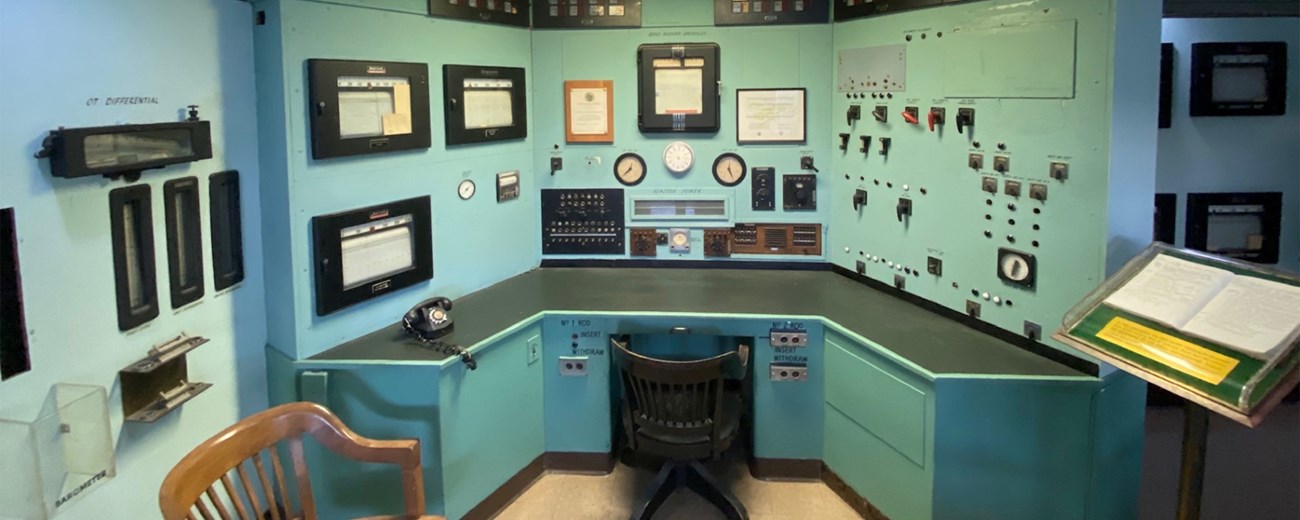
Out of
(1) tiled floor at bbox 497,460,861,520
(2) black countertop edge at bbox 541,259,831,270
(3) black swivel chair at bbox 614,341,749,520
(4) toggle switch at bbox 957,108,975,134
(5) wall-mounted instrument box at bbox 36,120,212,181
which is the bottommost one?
(1) tiled floor at bbox 497,460,861,520

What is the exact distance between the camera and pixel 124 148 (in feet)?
7.32

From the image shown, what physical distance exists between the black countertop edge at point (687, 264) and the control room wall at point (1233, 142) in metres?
1.77

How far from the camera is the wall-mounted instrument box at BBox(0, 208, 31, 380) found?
1.95m

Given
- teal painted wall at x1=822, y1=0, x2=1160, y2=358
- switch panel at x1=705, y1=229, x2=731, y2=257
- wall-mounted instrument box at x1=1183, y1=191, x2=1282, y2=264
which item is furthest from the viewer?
switch panel at x1=705, y1=229, x2=731, y2=257

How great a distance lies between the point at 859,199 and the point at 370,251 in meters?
2.12

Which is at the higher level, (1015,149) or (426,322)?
(1015,149)

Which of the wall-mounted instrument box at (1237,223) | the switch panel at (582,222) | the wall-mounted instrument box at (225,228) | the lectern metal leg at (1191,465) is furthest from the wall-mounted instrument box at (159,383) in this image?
the wall-mounted instrument box at (1237,223)

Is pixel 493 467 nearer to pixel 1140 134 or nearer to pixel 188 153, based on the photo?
pixel 188 153

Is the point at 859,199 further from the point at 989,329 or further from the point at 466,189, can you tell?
the point at 466,189

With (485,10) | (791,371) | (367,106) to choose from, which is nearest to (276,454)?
(367,106)

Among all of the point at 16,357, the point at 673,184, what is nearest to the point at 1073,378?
the point at 673,184

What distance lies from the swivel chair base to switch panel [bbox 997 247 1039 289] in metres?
1.31

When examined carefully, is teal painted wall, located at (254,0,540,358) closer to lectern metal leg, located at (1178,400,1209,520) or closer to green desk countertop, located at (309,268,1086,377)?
green desk countertop, located at (309,268,1086,377)

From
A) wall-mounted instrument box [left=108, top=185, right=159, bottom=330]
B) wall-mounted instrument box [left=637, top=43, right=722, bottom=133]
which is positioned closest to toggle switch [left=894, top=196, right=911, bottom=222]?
wall-mounted instrument box [left=637, top=43, right=722, bottom=133]
